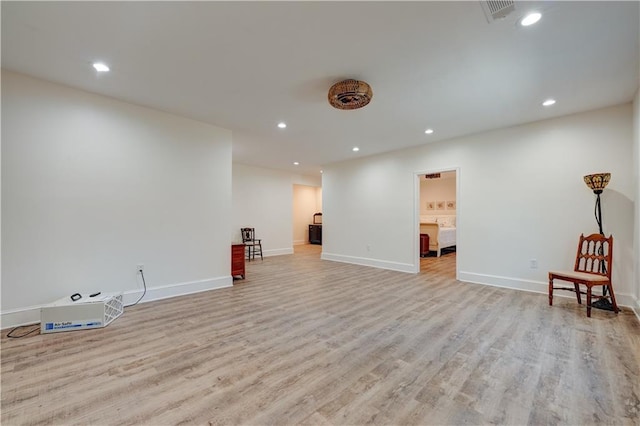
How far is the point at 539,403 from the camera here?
1.64 m

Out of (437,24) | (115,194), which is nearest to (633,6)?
(437,24)

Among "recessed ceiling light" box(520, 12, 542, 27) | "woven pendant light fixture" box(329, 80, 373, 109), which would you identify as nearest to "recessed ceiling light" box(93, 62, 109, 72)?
"woven pendant light fixture" box(329, 80, 373, 109)

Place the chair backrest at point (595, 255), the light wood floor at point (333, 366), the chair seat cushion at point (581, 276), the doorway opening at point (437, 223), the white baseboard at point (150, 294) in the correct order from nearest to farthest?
the light wood floor at point (333, 366) → the white baseboard at point (150, 294) → the chair seat cushion at point (581, 276) → the chair backrest at point (595, 255) → the doorway opening at point (437, 223)

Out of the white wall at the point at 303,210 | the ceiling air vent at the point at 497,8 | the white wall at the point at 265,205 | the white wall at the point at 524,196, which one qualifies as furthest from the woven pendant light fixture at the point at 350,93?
the white wall at the point at 303,210

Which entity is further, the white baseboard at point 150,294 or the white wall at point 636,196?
the white wall at point 636,196

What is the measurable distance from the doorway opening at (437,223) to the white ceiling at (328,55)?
2131mm

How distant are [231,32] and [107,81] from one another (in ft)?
5.94

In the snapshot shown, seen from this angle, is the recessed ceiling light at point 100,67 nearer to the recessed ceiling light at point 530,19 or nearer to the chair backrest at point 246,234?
the recessed ceiling light at point 530,19

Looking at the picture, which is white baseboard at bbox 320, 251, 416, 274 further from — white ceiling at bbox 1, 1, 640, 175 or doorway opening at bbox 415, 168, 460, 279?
white ceiling at bbox 1, 1, 640, 175

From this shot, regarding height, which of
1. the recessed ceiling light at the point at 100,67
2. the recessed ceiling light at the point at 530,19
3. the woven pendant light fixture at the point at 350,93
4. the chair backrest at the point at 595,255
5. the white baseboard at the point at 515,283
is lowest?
the white baseboard at the point at 515,283

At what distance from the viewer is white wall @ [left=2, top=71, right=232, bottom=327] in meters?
2.78

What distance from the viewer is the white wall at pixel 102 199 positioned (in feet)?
9.11

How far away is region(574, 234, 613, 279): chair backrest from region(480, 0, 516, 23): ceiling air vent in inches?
122

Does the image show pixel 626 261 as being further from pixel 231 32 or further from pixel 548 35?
pixel 231 32
